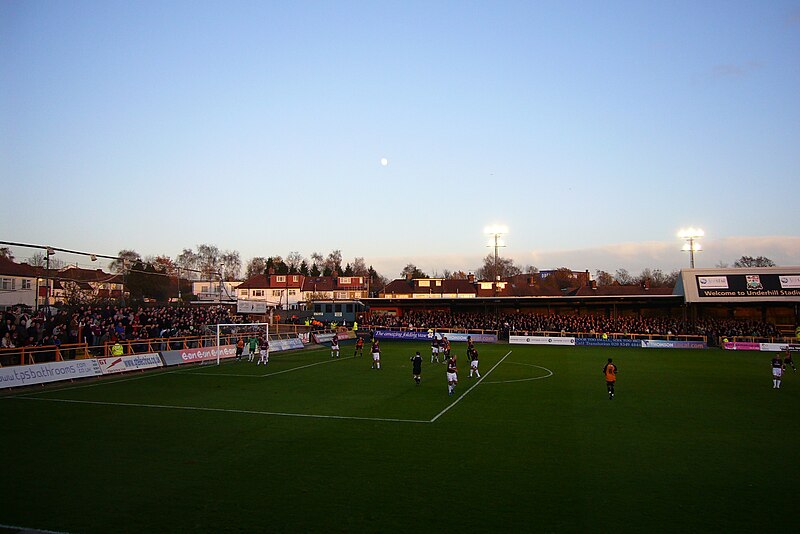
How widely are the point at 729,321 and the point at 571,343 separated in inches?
687

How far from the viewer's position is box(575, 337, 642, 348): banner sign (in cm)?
5791

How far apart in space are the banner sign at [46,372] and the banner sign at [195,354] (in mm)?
5881

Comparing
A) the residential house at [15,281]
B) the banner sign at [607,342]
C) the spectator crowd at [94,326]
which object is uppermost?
the residential house at [15,281]

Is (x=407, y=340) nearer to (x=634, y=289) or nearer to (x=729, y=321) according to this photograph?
(x=729, y=321)

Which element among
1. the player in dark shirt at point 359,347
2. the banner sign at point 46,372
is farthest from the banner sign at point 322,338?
the banner sign at point 46,372

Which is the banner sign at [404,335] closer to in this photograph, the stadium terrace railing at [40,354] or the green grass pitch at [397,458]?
the green grass pitch at [397,458]

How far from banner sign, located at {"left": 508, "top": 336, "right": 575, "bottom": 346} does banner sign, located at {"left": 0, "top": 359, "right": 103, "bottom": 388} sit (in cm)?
4203

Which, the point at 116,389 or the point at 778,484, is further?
the point at 116,389

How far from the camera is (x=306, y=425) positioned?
17609 mm

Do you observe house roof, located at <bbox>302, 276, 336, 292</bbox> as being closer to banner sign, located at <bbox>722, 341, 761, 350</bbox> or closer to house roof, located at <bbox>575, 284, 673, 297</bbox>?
house roof, located at <bbox>575, 284, 673, 297</bbox>

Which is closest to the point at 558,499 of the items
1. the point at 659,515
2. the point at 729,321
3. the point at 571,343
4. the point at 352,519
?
the point at 659,515

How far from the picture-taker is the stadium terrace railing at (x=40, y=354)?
2580 centimetres

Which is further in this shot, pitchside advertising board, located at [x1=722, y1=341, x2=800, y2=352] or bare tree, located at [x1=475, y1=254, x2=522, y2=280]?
bare tree, located at [x1=475, y1=254, x2=522, y2=280]

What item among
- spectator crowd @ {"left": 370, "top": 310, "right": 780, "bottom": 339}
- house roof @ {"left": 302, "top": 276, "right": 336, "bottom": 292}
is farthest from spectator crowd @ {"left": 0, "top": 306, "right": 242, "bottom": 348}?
house roof @ {"left": 302, "top": 276, "right": 336, "bottom": 292}
